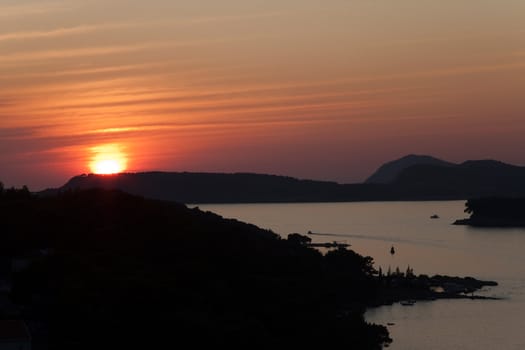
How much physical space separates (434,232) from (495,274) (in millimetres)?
68563

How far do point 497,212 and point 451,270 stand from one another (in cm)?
8927

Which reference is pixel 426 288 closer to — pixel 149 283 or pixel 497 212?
pixel 149 283

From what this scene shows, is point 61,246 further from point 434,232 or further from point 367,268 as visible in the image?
point 434,232

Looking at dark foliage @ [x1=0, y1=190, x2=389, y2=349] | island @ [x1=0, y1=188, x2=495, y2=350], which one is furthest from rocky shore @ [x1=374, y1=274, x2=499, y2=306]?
dark foliage @ [x1=0, y1=190, x2=389, y2=349]

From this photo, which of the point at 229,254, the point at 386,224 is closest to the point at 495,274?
the point at 229,254

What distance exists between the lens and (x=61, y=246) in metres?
44.8

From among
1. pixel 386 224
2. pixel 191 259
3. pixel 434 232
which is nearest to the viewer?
pixel 191 259

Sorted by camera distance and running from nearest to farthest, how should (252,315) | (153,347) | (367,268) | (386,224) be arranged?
(153,347) → (252,315) → (367,268) → (386,224)

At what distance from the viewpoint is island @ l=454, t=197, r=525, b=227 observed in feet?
593

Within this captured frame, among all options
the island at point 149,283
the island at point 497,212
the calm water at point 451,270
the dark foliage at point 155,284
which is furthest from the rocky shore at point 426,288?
the island at point 497,212

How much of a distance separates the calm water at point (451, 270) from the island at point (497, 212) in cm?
545

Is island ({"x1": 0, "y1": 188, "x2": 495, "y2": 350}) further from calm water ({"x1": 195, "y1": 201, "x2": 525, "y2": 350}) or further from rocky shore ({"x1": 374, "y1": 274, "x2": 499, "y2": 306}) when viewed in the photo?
rocky shore ({"x1": 374, "y1": 274, "x2": 499, "y2": 306})

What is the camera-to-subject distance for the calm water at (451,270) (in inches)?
2302

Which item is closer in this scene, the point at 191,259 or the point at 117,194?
the point at 191,259
